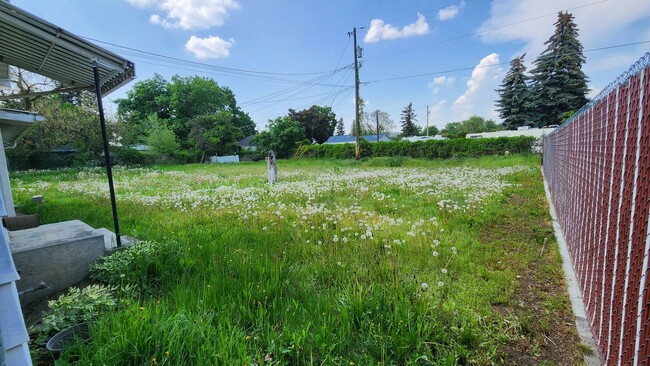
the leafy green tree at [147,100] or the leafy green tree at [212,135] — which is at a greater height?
the leafy green tree at [147,100]

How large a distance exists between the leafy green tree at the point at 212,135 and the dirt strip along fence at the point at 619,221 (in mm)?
Answer: 37785

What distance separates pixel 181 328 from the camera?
215cm

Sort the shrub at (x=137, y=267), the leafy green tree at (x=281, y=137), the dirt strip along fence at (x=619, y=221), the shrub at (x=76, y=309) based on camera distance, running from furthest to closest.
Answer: the leafy green tree at (x=281, y=137), the shrub at (x=137, y=267), the shrub at (x=76, y=309), the dirt strip along fence at (x=619, y=221)

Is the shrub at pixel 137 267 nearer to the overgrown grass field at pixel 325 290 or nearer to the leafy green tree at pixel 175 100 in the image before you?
the overgrown grass field at pixel 325 290

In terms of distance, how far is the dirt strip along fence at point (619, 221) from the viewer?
158 centimetres

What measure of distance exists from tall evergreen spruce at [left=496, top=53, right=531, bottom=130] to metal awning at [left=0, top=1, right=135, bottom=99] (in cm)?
4133

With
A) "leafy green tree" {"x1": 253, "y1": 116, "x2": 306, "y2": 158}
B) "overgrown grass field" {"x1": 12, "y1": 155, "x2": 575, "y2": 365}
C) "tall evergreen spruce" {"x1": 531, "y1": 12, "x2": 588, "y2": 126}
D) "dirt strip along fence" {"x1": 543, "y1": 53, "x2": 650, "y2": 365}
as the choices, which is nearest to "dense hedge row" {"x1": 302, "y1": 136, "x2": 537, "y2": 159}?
"leafy green tree" {"x1": 253, "y1": 116, "x2": 306, "y2": 158}

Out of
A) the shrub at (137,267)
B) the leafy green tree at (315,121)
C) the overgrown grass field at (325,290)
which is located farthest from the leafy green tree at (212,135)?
the shrub at (137,267)

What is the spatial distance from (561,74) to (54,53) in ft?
138

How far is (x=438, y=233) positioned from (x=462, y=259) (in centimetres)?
98

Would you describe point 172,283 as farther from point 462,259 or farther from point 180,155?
point 180,155

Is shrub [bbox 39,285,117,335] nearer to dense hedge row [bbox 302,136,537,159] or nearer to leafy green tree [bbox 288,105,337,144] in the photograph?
dense hedge row [bbox 302,136,537,159]

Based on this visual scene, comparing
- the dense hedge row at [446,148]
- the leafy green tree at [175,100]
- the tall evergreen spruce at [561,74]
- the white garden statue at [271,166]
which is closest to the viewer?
the white garden statue at [271,166]

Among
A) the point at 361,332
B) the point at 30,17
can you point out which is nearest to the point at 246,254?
the point at 361,332
